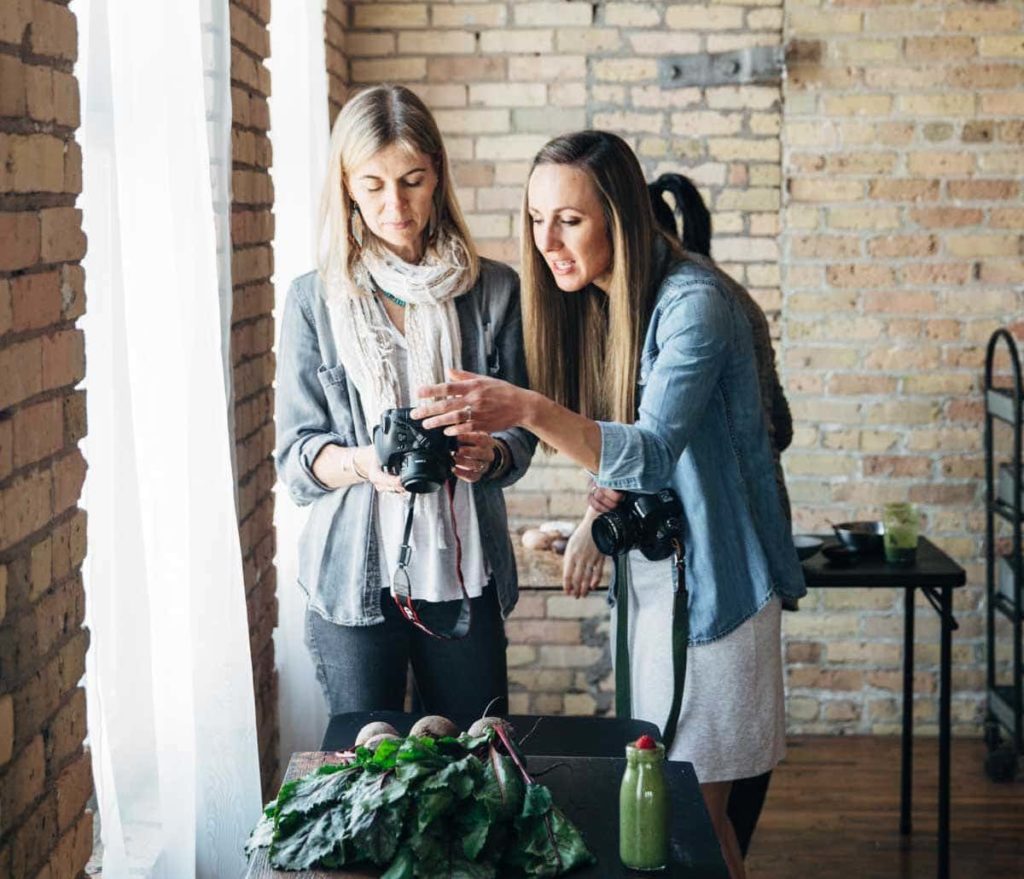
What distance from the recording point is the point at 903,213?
4.23m

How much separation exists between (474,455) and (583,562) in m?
0.29

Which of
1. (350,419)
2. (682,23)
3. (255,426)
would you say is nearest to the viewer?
(350,419)

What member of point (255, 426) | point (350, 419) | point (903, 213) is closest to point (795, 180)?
point (903, 213)

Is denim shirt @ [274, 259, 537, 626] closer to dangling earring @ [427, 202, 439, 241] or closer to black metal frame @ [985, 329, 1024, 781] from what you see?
dangling earring @ [427, 202, 439, 241]

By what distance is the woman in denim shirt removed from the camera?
6.75ft

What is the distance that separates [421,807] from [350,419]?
964 millimetres

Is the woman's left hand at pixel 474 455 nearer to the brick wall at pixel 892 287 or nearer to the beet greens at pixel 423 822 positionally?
the beet greens at pixel 423 822

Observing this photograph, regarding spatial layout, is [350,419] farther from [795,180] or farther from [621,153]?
[795,180]

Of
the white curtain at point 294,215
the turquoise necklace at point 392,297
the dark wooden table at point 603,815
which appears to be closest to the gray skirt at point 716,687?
the dark wooden table at point 603,815

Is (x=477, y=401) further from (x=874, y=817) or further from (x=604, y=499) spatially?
(x=874, y=817)

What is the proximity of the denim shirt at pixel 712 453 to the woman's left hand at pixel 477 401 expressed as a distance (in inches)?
5.5

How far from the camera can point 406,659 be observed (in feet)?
8.01

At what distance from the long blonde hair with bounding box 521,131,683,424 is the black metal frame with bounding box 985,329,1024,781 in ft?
6.28

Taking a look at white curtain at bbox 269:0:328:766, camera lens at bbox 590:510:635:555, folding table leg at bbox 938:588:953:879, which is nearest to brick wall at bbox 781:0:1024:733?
folding table leg at bbox 938:588:953:879
